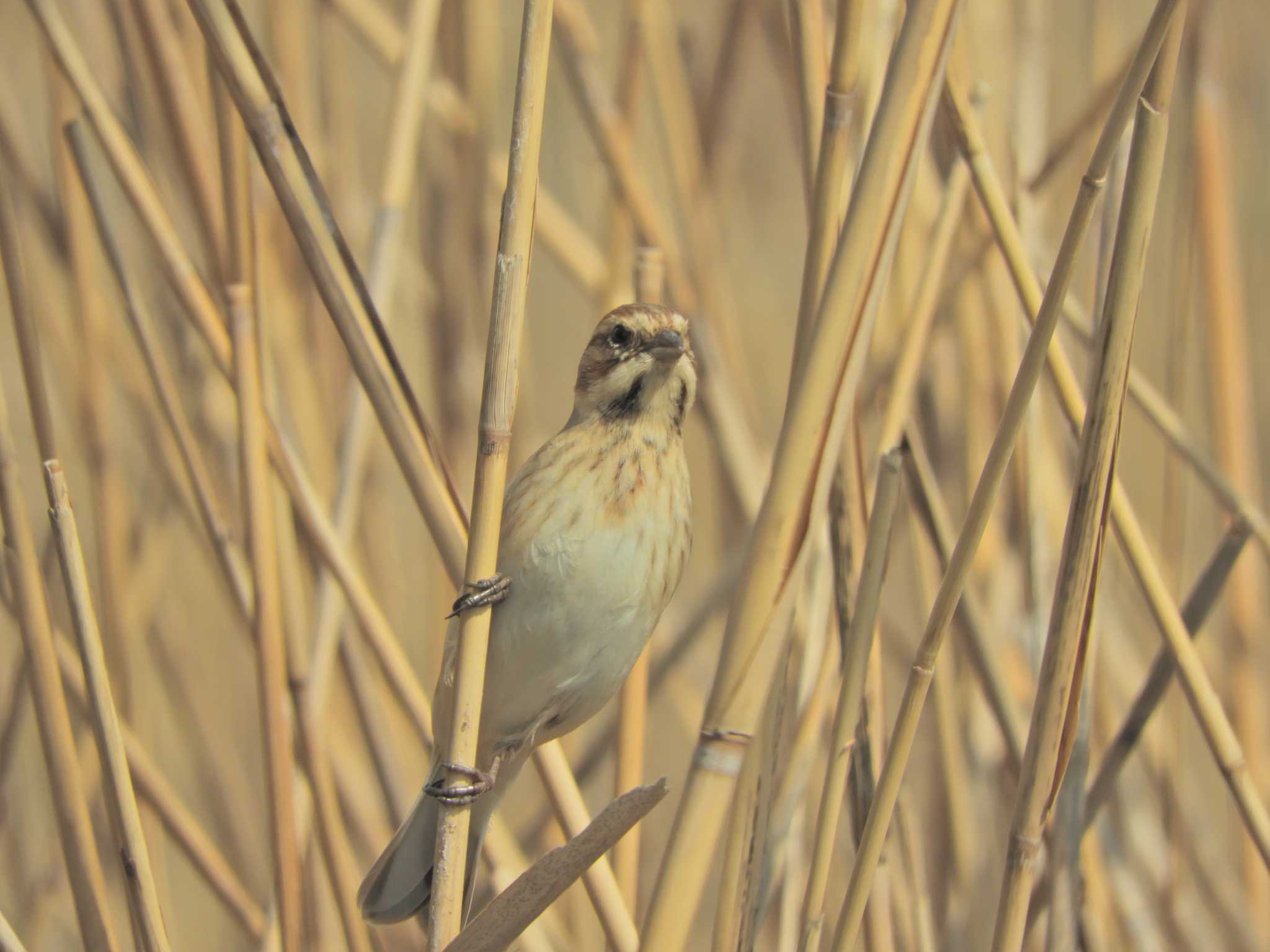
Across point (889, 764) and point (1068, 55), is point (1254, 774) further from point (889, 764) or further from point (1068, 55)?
point (1068, 55)

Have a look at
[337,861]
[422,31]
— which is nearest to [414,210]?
[422,31]

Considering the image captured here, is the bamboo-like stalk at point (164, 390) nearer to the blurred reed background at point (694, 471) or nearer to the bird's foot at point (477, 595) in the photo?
the blurred reed background at point (694, 471)

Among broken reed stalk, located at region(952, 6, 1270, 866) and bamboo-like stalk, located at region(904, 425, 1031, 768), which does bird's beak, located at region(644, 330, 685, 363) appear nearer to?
bamboo-like stalk, located at region(904, 425, 1031, 768)

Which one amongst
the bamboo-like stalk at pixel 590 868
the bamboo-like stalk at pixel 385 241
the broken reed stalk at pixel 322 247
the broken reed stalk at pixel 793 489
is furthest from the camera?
the bamboo-like stalk at pixel 385 241

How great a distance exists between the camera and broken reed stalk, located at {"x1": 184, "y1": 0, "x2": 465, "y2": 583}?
1.10 m

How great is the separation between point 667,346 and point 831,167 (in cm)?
51

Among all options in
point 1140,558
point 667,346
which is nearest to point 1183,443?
point 1140,558

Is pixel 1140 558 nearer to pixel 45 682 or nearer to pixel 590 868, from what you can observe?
pixel 590 868

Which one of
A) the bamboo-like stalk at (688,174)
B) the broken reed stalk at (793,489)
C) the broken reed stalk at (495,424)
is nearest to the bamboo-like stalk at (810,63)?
the broken reed stalk at (793,489)

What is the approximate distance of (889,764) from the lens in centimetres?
102

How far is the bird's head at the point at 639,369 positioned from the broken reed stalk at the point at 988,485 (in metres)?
0.43

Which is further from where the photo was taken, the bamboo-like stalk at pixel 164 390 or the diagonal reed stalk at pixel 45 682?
the bamboo-like stalk at pixel 164 390

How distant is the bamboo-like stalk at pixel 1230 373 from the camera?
1.79 metres

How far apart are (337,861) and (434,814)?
121mm
